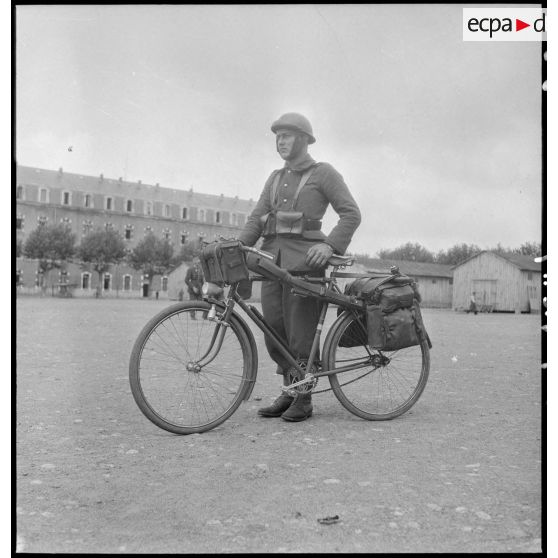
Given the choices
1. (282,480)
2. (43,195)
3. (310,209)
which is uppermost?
(43,195)

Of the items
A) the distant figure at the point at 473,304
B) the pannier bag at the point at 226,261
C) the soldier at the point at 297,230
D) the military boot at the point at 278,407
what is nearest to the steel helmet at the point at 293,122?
the soldier at the point at 297,230

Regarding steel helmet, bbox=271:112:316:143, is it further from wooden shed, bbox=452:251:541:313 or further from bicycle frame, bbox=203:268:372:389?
wooden shed, bbox=452:251:541:313

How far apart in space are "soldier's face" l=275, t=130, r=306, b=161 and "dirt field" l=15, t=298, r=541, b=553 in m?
Answer: 1.94

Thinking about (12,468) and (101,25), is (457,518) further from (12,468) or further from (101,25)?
(101,25)

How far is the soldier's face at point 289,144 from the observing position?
4086mm

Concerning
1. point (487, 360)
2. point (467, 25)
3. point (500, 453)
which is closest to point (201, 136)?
point (467, 25)

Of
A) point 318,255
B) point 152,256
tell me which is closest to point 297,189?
point 318,255

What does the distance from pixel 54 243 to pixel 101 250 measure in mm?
3739

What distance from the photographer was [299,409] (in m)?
3.91

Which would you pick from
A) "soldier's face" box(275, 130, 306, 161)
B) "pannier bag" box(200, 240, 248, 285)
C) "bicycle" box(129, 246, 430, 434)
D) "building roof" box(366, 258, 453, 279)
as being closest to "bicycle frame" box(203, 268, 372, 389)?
"bicycle" box(129, 246, 430, 434)

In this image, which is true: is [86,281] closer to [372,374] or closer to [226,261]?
[372,374]

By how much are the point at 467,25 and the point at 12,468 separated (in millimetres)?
3224

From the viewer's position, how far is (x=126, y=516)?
2.25 metres

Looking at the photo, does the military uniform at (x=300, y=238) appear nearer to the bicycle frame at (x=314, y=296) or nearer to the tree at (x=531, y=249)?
the bicycle frame at (x=314, y=296)
